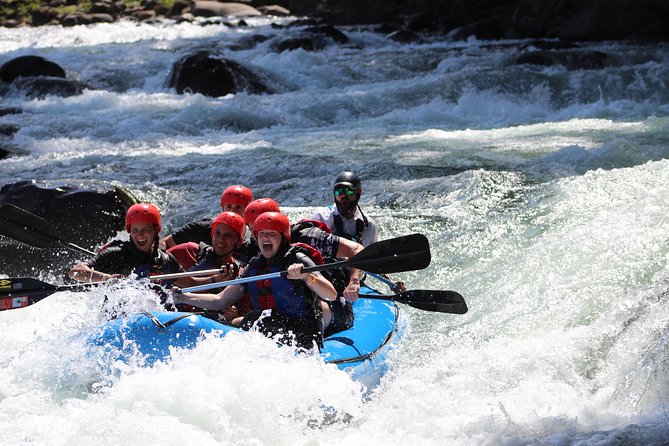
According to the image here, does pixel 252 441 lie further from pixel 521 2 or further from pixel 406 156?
pixel 521 2

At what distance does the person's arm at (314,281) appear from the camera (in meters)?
4.89

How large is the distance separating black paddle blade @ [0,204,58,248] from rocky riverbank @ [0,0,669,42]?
1602 centimetres

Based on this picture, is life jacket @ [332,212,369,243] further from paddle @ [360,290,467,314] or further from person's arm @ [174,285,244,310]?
person's arm @ [174,285,244,310]

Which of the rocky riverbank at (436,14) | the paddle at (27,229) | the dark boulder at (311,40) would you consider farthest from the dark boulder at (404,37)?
the paddle at (27,229)

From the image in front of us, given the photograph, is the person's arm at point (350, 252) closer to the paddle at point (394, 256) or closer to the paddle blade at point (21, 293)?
the paddle at point (394, 256)

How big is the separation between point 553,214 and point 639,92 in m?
6.62


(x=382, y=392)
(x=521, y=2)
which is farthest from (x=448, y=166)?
(x=521, y=2)

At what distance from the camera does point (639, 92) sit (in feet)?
45.9

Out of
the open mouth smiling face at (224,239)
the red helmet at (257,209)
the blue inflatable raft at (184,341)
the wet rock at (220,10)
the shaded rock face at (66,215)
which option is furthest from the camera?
the wet rock at (220,10)

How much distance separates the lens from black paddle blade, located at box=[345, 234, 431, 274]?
17.5 feet

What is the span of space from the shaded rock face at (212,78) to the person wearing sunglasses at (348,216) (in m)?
9.27

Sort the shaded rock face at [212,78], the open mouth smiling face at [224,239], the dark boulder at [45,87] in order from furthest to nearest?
the dark boulder at [45,87] → the shaded rock face at [212,78] → the open mouth smiling face at [224,239]

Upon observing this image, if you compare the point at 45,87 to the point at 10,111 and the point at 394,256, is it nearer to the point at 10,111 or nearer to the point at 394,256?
the point at 10,111

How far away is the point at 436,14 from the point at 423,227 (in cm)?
1904
